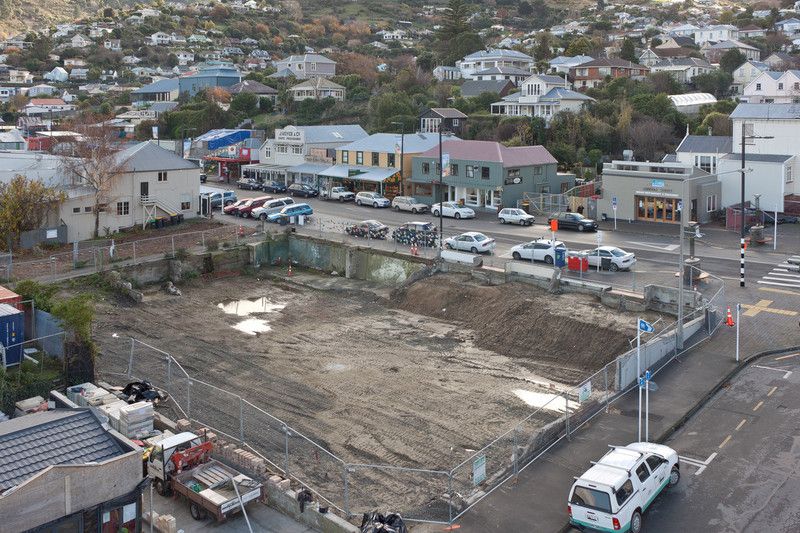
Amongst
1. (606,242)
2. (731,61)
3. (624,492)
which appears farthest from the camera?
(731,61)

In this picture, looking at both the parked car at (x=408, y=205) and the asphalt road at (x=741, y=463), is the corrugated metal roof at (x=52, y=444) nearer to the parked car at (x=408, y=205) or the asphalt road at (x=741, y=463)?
the asphalt road at (x=741, y=463)

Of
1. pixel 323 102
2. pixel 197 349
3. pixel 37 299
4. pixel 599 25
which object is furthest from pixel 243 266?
pixel 599 25

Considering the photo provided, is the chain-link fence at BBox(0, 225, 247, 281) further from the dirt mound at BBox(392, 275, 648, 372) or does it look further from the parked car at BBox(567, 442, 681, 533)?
the parked car at BBox(567, 442, 681, 533)

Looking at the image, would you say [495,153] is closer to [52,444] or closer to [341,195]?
[341,195]

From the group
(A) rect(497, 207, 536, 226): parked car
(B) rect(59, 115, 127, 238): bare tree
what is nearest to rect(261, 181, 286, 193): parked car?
(B) rect(59, 115, 127, 238): bare tree

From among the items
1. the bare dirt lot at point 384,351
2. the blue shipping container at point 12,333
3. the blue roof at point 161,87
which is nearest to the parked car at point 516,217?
the bare dirt lot at point 384,351

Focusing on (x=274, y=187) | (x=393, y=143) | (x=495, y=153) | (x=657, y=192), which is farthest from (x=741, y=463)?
(x=274, y=187)
